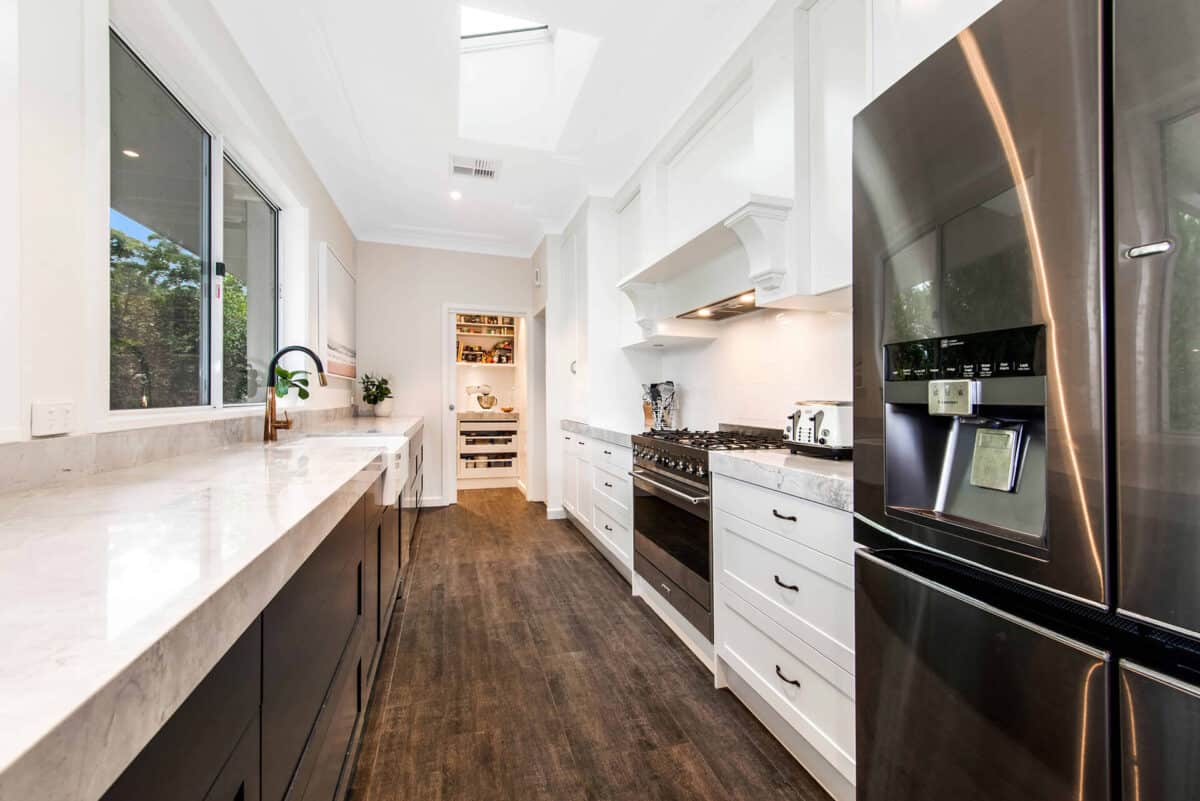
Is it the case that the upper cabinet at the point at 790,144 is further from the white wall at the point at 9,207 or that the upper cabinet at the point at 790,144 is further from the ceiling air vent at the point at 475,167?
the white wall at the point at 9,207

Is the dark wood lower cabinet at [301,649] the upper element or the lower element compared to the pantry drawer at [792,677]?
upper

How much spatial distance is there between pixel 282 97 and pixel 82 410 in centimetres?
210

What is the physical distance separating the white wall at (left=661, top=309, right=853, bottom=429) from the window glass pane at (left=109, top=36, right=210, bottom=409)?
2510 mm

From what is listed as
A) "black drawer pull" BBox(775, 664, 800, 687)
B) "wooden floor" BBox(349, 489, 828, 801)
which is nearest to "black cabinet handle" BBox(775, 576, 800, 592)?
"black drawer pull" BBox(775, 664, 800, 687)

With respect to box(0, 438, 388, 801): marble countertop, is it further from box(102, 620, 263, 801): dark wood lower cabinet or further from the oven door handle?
the oven door handle

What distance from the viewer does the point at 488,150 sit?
323 cm

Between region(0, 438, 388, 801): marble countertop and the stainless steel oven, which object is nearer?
region(0, 438, 388, 801): marble countertop

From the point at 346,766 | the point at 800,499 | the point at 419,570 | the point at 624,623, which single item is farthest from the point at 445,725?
the point at 419,570

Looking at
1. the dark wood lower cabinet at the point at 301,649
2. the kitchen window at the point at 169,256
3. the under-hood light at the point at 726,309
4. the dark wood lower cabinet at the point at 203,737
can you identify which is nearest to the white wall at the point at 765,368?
the under-hood light at the point at 726,309

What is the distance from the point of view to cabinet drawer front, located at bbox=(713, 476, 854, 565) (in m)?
1.30

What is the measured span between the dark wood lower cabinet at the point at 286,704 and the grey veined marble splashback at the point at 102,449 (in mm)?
661

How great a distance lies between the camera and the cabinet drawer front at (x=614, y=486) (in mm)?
2879

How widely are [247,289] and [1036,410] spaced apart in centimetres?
334

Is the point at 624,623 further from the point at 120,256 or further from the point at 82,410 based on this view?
the point at 120,256
